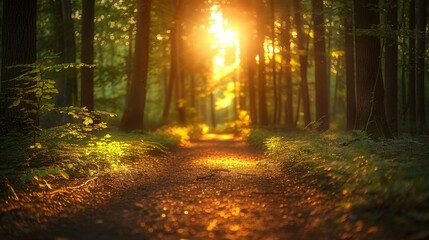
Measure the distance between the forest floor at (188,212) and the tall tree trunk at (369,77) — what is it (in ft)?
14.4

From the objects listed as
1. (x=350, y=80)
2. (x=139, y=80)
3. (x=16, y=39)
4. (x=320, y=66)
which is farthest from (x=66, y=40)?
(x=350, y=80)

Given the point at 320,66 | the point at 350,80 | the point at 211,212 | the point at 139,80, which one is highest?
the point at 320,66

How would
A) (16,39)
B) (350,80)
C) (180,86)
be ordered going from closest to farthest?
1. (16,39)
2. (350,80)
3. (180,86)

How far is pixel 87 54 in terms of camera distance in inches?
586

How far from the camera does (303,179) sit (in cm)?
779

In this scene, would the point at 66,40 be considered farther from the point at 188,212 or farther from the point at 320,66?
the point at 188,212

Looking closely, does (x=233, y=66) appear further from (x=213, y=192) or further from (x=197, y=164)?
(x=213, y=192)

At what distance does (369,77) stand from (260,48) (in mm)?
12724

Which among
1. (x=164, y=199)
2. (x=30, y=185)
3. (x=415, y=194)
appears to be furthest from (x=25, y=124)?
(x=415, y=194)

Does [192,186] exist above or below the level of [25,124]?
below

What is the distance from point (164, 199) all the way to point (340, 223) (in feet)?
10.1

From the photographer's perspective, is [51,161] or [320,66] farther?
[320,66]

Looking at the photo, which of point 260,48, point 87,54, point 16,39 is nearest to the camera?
point 16,39

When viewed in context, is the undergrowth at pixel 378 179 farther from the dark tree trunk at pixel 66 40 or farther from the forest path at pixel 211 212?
the dark tree trunk at pixel 66 40
